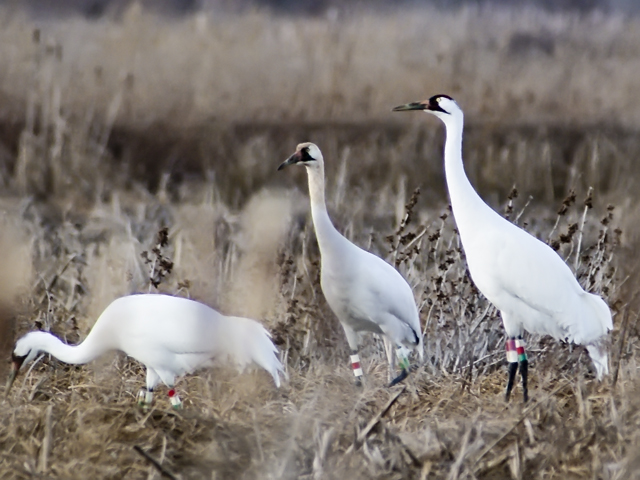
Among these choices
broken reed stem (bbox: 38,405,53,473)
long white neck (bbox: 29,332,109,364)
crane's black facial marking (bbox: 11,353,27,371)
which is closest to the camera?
broken reed stem (bbox: 38,405,53,473)

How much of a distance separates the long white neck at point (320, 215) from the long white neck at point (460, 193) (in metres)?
0.53

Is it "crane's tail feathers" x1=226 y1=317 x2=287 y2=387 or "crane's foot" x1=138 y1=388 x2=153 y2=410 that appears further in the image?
"crane's tail feathers" x1=226 y1=317 x2=287 y2=387

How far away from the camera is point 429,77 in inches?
376

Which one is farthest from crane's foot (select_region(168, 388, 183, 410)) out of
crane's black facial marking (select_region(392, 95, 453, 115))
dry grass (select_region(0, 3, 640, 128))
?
dry grass (select_region(0, 3, 640, 128))

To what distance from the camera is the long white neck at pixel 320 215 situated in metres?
4.87

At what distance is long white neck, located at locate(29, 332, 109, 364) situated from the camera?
4.55 m

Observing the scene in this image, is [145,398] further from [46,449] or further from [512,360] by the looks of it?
[512,360]

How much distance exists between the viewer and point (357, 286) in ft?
16.1

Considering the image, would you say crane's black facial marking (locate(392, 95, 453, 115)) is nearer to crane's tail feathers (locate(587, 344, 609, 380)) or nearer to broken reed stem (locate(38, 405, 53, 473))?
crane's tail feathers (locate(587, 344, 609, 380))

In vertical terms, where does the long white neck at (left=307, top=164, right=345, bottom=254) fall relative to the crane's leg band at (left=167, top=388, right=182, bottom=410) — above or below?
above

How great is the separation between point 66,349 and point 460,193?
1.78m

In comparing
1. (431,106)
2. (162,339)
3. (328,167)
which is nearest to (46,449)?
(162,339)

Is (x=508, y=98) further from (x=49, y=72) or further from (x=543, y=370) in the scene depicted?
(x=543, y=370)

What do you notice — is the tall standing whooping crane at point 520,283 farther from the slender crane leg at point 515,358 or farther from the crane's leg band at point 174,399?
the crane's leg band at point 174,399
